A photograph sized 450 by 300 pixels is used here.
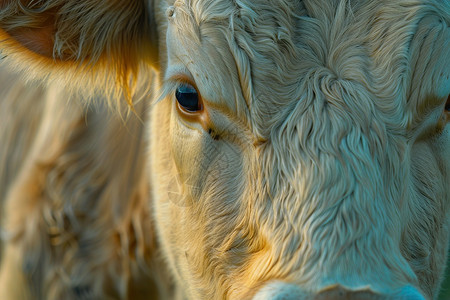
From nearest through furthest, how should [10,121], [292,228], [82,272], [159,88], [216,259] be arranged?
1. [292,228]
2. [216,259]
3. [159,88]
4. [82,272]
5. [10,121]

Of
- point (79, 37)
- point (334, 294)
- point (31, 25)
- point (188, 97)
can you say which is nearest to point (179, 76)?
point (188, 97)

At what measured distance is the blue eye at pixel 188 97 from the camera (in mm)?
2848

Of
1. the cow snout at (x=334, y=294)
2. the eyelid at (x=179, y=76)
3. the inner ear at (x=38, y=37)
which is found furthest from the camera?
the inner ear at (x=38, y=37)

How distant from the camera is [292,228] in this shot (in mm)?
2320

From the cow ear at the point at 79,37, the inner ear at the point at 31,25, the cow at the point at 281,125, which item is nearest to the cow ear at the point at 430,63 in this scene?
the cow at the point at 281,125

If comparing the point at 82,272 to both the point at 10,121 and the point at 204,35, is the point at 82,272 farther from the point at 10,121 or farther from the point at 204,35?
the point at 204,35

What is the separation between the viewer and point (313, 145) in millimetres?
2393

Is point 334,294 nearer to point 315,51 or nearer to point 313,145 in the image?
point 313,145

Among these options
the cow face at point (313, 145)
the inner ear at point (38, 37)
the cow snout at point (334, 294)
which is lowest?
the cow snout at point (334, 294)

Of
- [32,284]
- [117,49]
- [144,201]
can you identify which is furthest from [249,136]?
[32,284]

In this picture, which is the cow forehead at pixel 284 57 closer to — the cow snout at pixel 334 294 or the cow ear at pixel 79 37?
the cow snout at pixel 334 294

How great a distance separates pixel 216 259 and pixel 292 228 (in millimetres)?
577

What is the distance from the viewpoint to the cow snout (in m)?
2.06

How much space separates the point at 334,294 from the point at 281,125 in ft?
2.38
